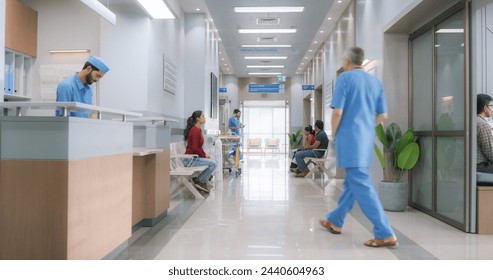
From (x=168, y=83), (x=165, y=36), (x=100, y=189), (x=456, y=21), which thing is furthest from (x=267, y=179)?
(x=100, y=189)

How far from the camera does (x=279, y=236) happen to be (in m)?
3.81

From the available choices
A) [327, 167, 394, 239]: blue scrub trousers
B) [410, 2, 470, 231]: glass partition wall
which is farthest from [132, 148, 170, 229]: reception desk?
[410, 2, 470, 231]: glass partition wall

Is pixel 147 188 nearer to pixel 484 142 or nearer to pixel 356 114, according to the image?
pixel 356 114

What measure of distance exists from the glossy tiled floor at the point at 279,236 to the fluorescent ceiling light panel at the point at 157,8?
2761 mm

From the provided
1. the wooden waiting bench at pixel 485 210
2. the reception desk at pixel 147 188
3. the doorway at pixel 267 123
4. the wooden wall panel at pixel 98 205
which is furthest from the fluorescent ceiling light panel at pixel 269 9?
the doorway at pixel 267 123

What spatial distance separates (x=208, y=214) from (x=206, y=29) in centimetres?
590

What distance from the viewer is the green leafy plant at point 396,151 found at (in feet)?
16.1

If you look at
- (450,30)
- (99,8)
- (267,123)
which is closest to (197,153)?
(99,8)

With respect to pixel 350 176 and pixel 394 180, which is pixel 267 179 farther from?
pixel 350 176

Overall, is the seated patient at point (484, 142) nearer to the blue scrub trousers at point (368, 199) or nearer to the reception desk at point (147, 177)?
the blue scrub trousers at point (368, 199)

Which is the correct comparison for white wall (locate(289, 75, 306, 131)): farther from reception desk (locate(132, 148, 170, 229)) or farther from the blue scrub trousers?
the blue scrub trousers

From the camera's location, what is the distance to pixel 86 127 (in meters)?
2.43

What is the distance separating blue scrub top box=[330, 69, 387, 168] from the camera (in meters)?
3.44

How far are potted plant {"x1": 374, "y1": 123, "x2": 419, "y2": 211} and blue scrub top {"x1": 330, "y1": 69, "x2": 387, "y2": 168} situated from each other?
1521mm
